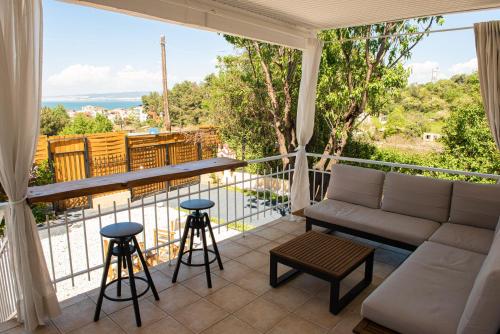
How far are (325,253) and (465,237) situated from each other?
1.27m

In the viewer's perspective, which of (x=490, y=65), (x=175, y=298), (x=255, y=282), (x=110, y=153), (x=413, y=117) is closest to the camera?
(x=175, y=298)

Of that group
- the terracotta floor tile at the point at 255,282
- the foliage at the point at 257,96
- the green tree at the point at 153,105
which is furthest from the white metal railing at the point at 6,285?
the green tree at the point at 153,105

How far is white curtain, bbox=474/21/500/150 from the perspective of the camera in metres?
3.20

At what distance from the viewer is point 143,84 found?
88.8ft

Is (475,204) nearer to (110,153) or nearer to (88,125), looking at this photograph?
(110,153)

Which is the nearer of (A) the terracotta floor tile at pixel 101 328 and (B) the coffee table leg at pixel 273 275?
(A) the terracotta floor tile at pixel 101 328

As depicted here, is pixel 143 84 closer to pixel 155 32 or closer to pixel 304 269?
pixel 155 32

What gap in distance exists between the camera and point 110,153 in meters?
9.67

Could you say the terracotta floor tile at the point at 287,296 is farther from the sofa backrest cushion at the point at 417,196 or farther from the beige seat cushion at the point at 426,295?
the sofa backrest cushion at the point at 417,196

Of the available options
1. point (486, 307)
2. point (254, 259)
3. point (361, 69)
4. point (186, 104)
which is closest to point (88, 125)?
point (186, 104)

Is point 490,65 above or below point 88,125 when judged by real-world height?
above

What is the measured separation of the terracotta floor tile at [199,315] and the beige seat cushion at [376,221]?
1.61 m

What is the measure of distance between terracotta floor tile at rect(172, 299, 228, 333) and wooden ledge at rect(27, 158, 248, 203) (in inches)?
41.4

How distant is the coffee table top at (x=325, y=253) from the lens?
2.56 m
